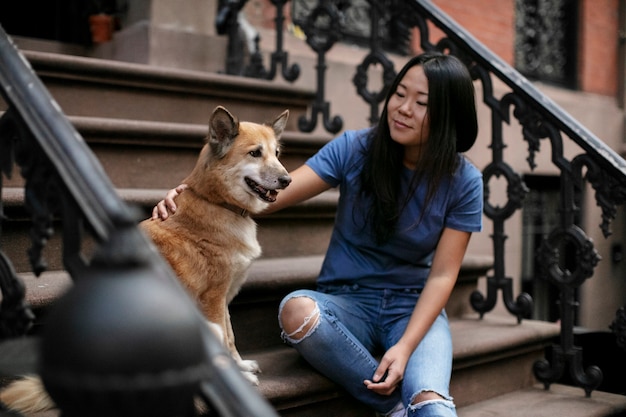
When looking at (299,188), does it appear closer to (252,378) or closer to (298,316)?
(298,316)

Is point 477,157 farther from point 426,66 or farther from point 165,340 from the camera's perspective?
point 165,340

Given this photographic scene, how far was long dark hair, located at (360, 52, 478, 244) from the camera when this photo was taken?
9.02ft

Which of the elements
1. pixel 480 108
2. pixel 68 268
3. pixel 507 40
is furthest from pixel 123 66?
pixel 507 40

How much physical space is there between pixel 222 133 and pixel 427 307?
1054 millimetres

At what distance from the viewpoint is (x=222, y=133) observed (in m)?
2.61

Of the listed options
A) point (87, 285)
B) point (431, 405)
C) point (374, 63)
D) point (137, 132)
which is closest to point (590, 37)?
point (374, 63)

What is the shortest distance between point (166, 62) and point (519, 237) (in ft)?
12.4

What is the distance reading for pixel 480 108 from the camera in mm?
6160

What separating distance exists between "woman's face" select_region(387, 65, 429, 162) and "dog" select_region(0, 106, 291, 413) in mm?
534

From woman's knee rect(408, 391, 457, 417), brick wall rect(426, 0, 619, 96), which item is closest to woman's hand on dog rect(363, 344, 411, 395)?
woman's knee rect(408, 391, 457, 417)

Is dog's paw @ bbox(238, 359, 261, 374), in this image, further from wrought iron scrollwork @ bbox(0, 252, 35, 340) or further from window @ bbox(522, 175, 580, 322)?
window @ bbox(522, 175, 580, 322)

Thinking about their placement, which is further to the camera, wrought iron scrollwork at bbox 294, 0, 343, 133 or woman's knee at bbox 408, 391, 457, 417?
wrought iron scrollwork at bbox 294, 0, 343, 133

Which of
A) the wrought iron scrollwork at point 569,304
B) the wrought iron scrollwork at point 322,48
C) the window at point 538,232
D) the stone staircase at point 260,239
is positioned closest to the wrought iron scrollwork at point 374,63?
the wrought iron scrollwork at point 322,48

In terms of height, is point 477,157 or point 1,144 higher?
point 1,144
